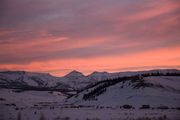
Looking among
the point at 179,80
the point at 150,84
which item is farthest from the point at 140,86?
the point at 179,80

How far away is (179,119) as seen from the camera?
90.1 ft

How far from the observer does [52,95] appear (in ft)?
608

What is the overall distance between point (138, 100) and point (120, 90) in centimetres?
2080

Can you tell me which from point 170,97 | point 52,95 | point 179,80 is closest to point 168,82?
point 179,80

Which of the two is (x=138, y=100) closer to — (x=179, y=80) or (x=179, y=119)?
(x=179, y=80)

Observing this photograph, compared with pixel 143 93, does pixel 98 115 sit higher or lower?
lower

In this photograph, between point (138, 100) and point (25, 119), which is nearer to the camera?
point (25, 119)

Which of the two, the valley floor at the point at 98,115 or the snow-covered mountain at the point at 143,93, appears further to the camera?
the snow-covered mountain at the point at 143,93

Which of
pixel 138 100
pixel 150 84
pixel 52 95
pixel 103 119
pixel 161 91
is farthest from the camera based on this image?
pixel 52 95

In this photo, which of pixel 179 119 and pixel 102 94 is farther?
pixel 102 94

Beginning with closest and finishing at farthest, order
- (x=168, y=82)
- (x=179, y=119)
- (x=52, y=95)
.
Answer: (x=179, y=119), (x=168, y=82), (x=52, y=95)

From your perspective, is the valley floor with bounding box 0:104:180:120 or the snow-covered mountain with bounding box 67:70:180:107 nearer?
the valley floor with bounding box 0:104:180:120

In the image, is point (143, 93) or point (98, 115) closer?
point (98, 115)

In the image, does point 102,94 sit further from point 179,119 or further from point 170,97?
point 179,119
